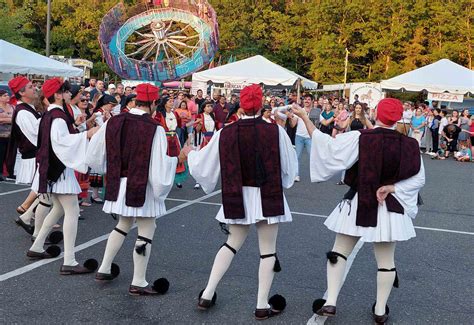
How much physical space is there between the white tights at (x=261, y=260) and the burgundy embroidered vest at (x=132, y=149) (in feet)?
2.62

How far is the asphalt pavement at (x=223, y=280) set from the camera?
14.1 ft

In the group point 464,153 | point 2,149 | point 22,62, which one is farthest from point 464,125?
point 2,149

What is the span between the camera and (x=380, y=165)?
4031 mm

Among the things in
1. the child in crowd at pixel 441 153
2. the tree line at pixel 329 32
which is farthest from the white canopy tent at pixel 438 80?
the tree line at pixel 329 32

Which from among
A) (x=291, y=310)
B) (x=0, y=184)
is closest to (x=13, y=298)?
(x=291, y=310)

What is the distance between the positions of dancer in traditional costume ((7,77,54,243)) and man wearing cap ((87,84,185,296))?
4.84 feet

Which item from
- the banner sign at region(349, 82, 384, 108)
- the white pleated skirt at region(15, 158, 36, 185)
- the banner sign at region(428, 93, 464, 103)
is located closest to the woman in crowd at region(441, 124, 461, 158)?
the banner sign at region(428, 93, 464, 103)

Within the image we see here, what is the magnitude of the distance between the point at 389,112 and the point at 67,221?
300cm

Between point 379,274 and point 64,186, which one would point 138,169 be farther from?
point 379,274

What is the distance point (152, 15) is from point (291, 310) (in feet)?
119

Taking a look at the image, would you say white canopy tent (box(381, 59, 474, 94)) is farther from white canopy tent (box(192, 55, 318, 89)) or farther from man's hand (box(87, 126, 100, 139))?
man's hand (box(87, 126, 100, 139))

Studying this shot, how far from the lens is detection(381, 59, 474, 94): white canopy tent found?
65.4ft

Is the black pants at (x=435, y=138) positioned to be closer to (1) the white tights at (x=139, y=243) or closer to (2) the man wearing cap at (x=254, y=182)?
(2) the man wearing cap at (x=254, y=182)

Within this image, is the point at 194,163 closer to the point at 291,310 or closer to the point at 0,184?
the point at 291,310
